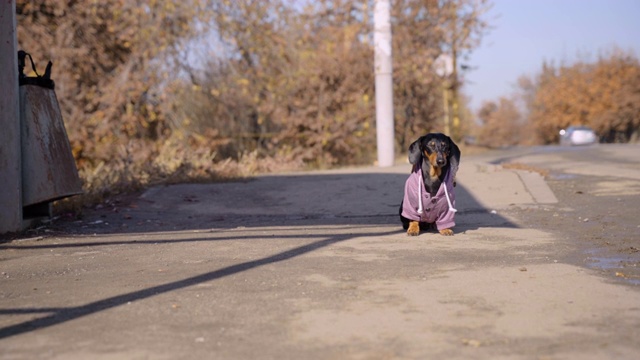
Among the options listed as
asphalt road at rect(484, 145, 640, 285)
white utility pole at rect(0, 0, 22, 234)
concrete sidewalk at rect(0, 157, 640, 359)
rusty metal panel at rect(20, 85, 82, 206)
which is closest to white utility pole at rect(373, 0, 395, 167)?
asphalt road at rect(484, 145, 640, 285)

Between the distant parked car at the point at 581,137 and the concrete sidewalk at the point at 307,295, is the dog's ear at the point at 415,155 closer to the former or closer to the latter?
the concrete sidewalk at the point at 307,295

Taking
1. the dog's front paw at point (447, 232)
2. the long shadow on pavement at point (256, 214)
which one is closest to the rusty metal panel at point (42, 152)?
the long shadow on pavement at point (256, 214)

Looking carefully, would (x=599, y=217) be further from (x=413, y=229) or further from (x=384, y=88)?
(x=384, y=88)

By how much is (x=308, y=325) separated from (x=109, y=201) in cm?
742

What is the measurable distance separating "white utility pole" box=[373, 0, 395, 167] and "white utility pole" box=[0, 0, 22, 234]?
945cm

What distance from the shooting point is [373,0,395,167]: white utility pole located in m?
16.8

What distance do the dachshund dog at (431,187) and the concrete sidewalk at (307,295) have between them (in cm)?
20

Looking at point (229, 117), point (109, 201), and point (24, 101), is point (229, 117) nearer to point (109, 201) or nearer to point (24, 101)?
point (109, 201)

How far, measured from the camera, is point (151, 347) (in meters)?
3.91

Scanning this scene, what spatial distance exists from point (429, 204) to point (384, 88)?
30.9 feet

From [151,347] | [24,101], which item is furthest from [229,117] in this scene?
[151,347]

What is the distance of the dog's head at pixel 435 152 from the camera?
770cm

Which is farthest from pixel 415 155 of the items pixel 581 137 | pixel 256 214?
pixel 581 137

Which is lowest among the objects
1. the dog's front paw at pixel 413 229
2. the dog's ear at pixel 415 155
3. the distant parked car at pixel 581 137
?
the distant parked car at pixel 581 137
